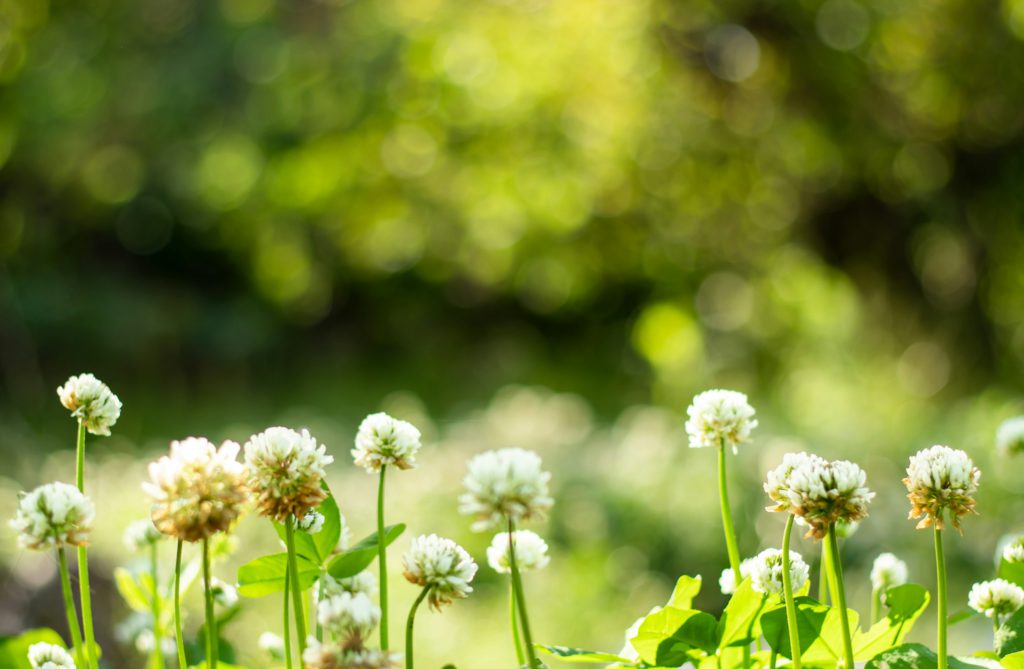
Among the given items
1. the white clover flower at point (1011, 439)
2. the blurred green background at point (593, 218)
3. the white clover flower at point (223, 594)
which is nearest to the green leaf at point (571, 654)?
the white clover flower at point (223, 594)

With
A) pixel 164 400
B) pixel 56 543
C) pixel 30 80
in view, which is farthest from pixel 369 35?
pixel 56 543

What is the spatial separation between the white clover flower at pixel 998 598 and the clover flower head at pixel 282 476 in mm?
482

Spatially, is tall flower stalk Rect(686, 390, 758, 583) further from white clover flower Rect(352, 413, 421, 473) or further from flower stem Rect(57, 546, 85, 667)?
flower stem Rect(57, 546, 85, 667)

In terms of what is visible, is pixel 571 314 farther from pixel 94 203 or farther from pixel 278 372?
pixel 94 203

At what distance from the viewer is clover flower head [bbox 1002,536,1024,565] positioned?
73cm

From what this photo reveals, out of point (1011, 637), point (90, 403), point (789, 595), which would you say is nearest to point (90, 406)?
point (90, 403)

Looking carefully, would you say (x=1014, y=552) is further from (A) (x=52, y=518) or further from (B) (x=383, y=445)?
(A) (x=52, y=518)

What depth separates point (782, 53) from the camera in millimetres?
5219

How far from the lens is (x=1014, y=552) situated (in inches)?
28.9

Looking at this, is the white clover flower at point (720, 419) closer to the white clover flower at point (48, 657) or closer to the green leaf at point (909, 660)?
the green leaf at point (909, 660)

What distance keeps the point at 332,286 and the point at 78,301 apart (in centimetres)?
259

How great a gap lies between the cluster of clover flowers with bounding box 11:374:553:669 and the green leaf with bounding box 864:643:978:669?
23 centimetres

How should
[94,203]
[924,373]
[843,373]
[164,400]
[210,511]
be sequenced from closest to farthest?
[210,511]
[843,373]
[924,373]
[164,400]
[94,203]

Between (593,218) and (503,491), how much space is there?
20.2ft
